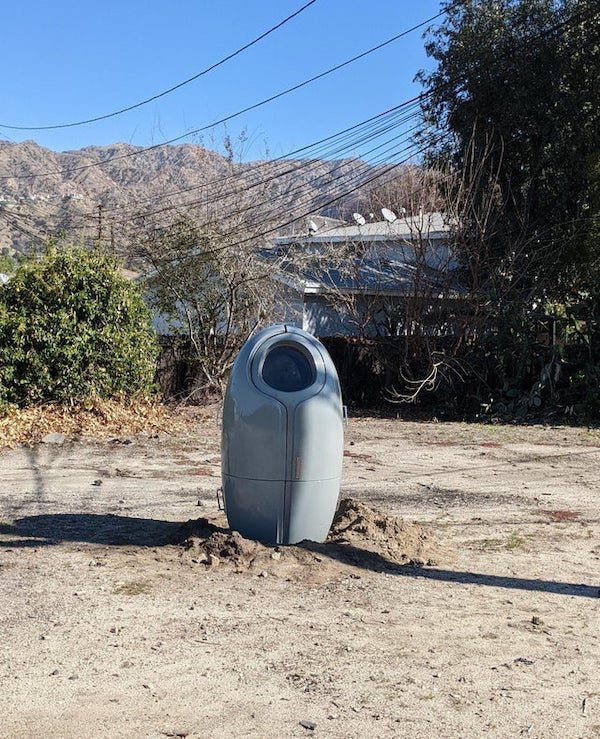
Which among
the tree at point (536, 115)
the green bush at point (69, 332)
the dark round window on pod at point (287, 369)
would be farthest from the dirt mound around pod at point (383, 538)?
the tree at point (536, 115)

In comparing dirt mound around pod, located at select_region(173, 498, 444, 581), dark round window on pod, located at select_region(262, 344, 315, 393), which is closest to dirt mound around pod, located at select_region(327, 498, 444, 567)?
dirt mound around pod, located at select_region(173, 498, 444, 581)

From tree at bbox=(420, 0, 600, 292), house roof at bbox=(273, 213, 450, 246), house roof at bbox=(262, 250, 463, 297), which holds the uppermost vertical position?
tree at bbox=(420, 0, 600, 292)

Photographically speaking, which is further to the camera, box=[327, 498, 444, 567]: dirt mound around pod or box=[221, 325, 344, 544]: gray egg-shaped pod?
box=[327, 498, 444, 567]: dirt mound around pod

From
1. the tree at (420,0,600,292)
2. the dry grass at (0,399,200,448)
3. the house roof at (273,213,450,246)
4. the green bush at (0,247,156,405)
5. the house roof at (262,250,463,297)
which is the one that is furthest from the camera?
the tree at (420,0,600,292)

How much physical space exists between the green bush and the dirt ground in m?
5.51

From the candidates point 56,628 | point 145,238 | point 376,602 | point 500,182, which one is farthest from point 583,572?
point 500,182

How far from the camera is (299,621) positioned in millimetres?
5410

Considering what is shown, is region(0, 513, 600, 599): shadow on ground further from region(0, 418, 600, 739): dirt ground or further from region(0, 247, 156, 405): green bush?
region(0, 247, 156, 405): green bush

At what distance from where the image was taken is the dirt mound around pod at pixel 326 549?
6422 mm

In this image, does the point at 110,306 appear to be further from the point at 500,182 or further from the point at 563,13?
the point at 563,13

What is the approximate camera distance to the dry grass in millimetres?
13805

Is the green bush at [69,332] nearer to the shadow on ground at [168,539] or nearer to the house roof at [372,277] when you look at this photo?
the house roof at [372,277]

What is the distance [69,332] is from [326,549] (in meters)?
9.58

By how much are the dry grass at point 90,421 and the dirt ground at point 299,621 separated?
428 centimetres
